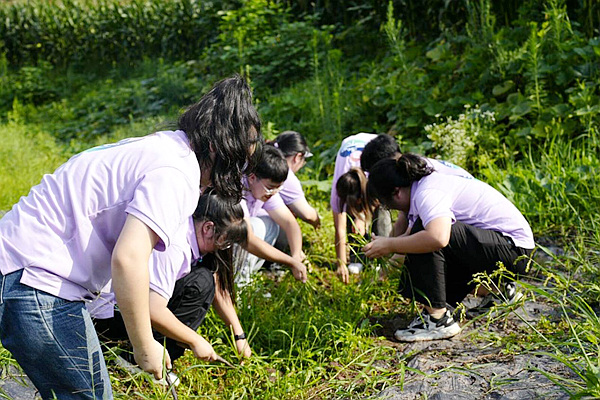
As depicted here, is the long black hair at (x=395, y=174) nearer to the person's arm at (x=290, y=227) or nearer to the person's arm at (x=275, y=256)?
the person's arm at (x=275, y=256)

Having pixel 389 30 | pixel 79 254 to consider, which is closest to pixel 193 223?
pixel 79 254

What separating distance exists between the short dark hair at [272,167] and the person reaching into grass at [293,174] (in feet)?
1.82

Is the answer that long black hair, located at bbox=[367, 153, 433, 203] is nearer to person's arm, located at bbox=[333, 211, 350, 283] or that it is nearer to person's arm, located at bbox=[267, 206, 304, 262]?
person's arm, located at bbox=[333, 211, 350, 283]

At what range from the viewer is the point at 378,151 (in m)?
3.59

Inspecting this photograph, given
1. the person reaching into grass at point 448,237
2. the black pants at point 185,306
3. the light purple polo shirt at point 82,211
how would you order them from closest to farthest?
the light purple polo shirt at point 82,211
the black pants at point 185,306
the person reaching into grass at point 448,237

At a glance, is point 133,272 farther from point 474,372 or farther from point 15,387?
point 474,372

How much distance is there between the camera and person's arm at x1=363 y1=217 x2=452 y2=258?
9.35ft

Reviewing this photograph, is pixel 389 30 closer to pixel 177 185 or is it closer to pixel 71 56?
pixel 177 185

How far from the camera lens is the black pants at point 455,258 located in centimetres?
301

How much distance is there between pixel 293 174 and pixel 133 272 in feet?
8.41

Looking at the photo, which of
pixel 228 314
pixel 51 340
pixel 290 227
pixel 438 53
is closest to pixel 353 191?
pixel 290 227

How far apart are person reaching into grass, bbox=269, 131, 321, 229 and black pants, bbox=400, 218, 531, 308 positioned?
121 centimetres

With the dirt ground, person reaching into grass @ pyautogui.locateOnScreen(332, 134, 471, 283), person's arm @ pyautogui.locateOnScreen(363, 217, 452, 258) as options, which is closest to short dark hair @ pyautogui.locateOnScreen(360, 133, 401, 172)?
person reaching into grass @ pyautogui.locateOnScreen(332, 134, 471, 283)

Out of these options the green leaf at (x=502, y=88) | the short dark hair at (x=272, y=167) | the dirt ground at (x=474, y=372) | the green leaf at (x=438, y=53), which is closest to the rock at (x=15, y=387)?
the dirt ground at (x=474, y=372)
